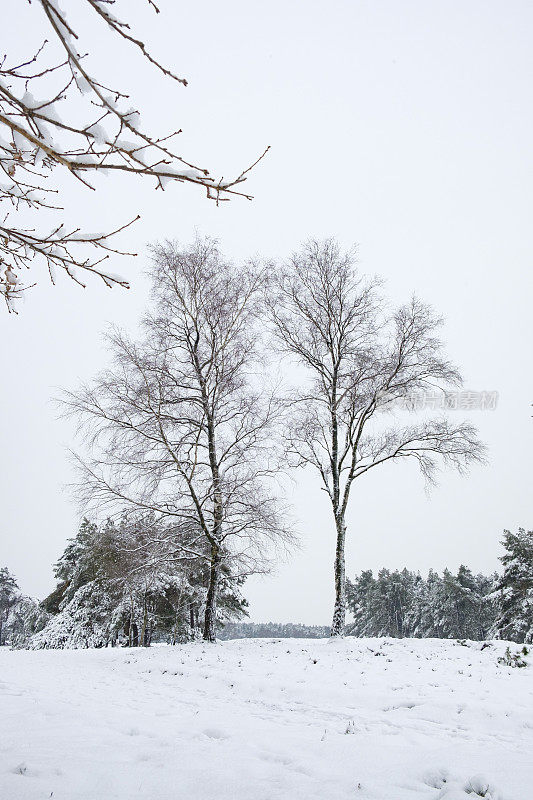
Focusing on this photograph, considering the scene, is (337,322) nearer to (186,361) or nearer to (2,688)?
(186,361)

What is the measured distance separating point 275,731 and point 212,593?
756 centimetres

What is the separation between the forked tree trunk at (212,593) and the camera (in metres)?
11.3

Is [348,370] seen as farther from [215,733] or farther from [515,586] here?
[515,586]

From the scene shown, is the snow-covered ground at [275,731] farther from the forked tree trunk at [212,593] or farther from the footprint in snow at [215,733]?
the forked tree trunk at [212,593]

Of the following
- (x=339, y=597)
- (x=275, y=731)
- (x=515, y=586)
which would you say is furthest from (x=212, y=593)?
(x=515, y=586)

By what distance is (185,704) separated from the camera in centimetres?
577

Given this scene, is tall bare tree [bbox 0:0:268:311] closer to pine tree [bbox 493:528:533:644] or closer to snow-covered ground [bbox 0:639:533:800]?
snow-covered ground [bbox 0:639:533:800]

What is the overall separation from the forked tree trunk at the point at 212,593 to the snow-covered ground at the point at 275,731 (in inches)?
101

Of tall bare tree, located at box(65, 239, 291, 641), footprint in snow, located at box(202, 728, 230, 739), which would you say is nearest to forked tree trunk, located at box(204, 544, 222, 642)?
tall bare tree, located at box(65, 239, 291, 641)

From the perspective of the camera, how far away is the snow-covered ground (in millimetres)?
2771

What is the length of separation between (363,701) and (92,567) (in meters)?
24.6

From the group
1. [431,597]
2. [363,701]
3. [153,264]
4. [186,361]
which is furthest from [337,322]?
[431,597]

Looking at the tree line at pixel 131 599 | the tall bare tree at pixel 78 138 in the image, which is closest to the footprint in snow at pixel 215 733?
the tall bare tree at pixel 78 138

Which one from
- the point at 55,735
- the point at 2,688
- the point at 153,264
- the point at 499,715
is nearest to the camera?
the point at 55,735
